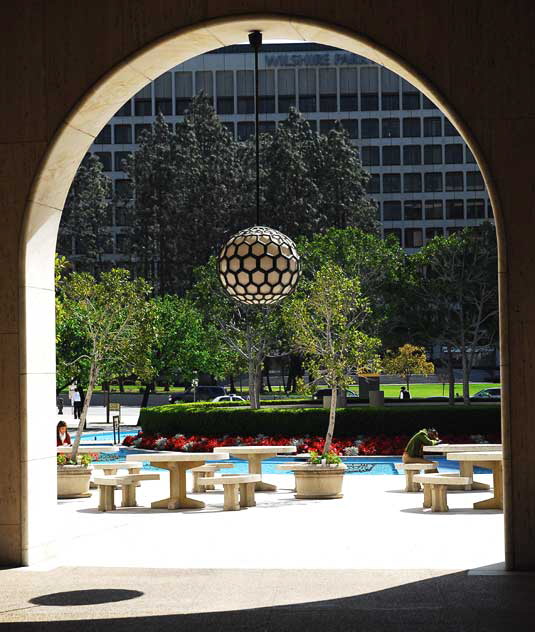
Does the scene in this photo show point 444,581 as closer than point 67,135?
Yes

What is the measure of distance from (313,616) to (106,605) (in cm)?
157

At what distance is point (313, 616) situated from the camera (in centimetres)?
725

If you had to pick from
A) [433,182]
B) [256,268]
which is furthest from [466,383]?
[433,182]

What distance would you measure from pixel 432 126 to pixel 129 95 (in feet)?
281

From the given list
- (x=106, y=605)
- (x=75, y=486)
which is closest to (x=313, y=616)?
(x=106, y=605)

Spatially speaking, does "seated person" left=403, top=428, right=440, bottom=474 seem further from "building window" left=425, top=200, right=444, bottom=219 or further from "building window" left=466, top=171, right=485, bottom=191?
"building window" left=425, top=200, right=444, bottom=219

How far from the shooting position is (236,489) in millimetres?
15211

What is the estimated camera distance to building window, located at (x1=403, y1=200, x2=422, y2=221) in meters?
93.2

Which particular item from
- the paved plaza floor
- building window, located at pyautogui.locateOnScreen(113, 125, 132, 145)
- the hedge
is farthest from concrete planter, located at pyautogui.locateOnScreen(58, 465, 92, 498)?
building window, located at pyautogui.locateOnScreen(113, 125, 132, 145)

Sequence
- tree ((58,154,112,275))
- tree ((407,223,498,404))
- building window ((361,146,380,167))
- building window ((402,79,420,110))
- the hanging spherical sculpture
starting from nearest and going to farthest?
1. the hanging spherical sculpture
2. tree ((407,223,498,404))
3. tree ((58,154,112,275))
4. building window ((402,79,420,110))
5. building window ((361,146,380,167))

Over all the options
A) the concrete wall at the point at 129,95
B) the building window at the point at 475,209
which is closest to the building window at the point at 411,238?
the building window at the point at 475,209

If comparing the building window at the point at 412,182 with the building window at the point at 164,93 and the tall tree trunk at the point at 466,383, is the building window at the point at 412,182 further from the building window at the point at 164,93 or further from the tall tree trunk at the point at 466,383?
the tall tree trunk at the point at 466,383

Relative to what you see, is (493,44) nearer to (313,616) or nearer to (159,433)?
(313,616)

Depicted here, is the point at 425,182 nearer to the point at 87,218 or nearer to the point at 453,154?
the point at 453,154
